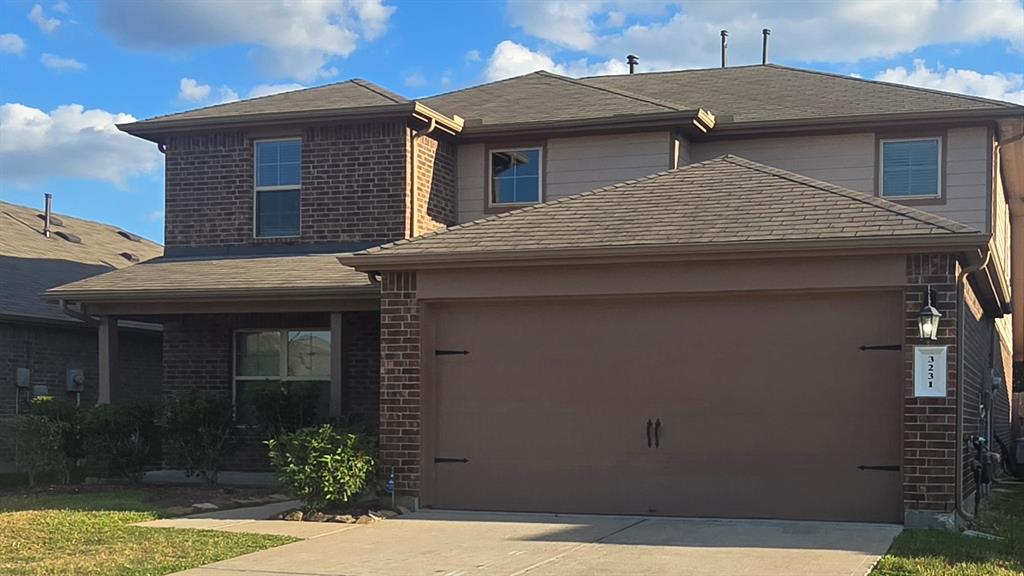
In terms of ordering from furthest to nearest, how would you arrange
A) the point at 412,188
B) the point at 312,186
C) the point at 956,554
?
the point at 312,186, the point at 412,188, the point at 956,554

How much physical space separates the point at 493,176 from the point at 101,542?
8909mm

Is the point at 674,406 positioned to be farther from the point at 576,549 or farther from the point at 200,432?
the point at 200,432

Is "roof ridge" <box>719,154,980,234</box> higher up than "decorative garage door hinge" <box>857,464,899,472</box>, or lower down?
higher up

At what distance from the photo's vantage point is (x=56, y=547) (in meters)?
10.3

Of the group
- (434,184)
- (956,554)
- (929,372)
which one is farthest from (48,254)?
(956,554)

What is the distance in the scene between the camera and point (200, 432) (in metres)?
15.2

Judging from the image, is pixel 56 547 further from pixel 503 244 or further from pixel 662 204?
pixel 662 204

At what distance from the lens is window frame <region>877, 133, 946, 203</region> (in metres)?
16.2

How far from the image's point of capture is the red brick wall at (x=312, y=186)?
1684 centimetres

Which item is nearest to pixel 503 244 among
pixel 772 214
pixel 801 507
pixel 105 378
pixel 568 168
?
pixel 772 214

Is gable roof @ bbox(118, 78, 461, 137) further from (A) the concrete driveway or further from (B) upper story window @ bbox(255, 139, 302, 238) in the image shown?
(A) the concrete driveway

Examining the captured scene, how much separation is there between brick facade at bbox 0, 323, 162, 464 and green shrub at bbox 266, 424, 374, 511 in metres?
6.55

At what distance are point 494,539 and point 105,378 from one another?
794 centimetres

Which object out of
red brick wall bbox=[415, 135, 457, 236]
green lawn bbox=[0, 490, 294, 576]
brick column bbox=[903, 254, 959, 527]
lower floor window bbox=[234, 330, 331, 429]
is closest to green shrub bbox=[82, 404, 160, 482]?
lower floor window bbox=[234, 330, 331, 429]
